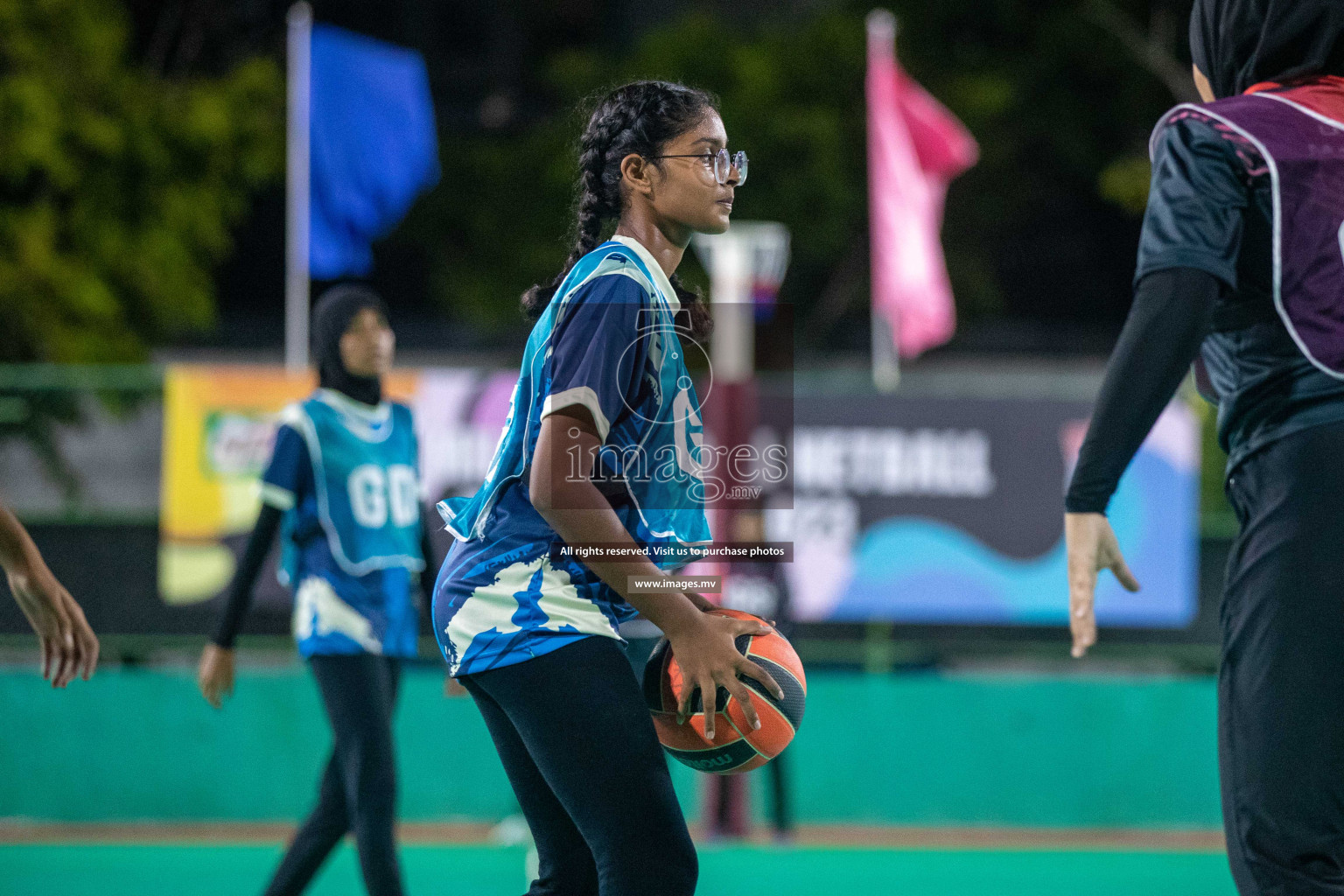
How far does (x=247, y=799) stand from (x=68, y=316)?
10.2 m

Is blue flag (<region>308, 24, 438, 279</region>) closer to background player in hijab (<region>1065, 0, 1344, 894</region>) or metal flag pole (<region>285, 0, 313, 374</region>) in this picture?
metal flag pole (<region>285, 0, 313, 374</region>)

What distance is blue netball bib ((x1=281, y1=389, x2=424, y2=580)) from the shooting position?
4.86 meters

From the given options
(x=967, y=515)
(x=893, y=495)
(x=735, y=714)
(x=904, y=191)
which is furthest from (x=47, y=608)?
(x=904, y=191)

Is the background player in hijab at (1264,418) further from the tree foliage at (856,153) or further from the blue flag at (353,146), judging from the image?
the tree foliage at (856,153)

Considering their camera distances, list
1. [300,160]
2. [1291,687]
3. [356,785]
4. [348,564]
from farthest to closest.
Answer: [300,160] → [348,564] → [356,785] → [1291,687]

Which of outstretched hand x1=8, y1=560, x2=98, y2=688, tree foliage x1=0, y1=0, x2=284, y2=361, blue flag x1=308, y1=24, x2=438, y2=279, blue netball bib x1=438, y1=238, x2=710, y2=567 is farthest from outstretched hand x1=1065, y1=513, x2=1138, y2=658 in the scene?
tree foliage x1=0, y1=0, x2=284, y2=361

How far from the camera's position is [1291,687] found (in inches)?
93.2

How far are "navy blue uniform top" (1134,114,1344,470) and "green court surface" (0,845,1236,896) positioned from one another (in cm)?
411

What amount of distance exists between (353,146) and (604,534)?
26.9 ft

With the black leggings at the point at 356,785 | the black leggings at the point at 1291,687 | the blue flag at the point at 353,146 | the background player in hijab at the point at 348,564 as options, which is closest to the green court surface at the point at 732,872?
the black leggings at the point at 356,785

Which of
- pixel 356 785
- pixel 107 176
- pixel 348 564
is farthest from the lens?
pixel 107 176

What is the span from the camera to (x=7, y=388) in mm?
8922

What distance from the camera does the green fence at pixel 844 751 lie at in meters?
8.17

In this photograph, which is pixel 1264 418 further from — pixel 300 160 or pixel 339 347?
pixel 300 160
